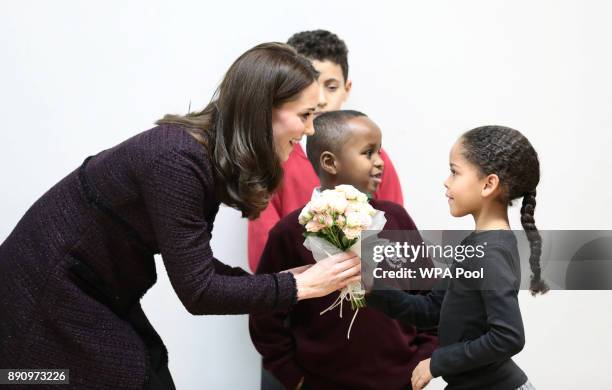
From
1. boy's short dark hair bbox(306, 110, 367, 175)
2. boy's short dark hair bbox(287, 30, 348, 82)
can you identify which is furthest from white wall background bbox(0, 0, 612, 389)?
boy's short dark hair bbox(306, 110, 367, 175)

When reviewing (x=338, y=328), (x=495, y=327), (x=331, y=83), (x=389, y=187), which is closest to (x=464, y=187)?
(x=495, y=327)

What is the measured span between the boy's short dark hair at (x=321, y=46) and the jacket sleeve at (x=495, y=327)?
1.28m

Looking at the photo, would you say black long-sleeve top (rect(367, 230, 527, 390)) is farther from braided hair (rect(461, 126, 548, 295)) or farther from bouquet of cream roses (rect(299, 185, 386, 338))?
bouquet of cream roses (rect(299, 185, 386, 338))

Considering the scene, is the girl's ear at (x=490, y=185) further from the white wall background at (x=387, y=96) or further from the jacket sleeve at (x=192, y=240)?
the white wall background at (x=387, y=96)

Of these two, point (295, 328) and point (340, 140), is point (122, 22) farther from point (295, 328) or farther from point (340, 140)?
point (295, 328)

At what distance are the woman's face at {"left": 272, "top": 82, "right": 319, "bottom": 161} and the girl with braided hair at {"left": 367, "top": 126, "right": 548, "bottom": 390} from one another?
0.48 meters

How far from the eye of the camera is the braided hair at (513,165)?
213 cm

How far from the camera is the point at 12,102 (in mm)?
3062

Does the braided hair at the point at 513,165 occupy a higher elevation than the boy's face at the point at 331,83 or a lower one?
lower

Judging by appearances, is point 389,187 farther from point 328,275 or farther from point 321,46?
point 328,275

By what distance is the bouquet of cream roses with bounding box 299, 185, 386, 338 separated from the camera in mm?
2074

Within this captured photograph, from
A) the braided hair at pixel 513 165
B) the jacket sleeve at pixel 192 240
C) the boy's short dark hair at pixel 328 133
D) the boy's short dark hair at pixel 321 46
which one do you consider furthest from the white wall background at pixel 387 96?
the jacket sleeve at pixel 192 240

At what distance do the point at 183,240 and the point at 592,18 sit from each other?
248cm

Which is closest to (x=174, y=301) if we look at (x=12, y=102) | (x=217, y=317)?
(x=217, y=317)
